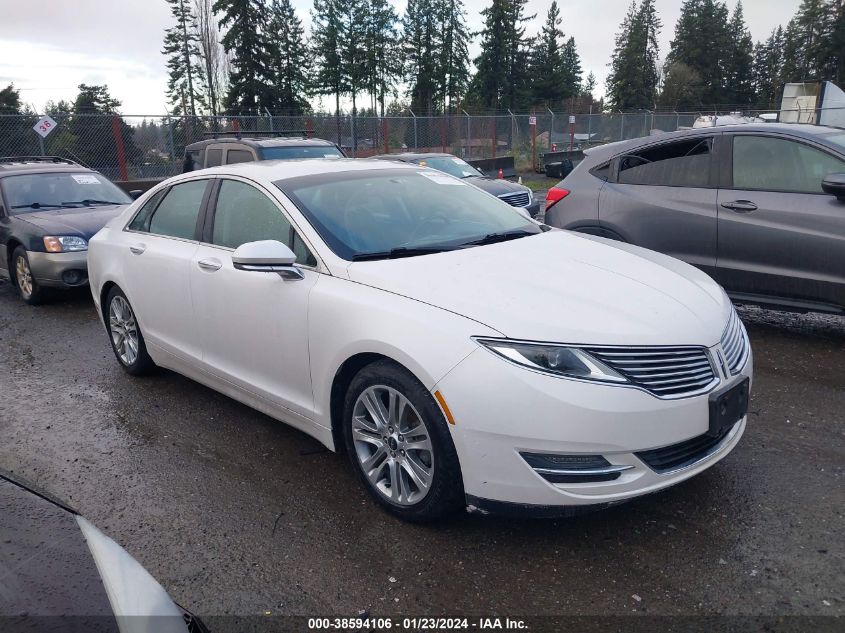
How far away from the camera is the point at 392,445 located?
3119 millimetres

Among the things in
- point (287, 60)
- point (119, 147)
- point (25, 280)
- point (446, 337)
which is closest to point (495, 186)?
point (25, 280)

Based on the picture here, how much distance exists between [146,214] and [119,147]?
1392cm

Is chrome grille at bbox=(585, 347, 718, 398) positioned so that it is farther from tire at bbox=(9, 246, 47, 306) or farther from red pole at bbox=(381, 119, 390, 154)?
red pole at bbox=(381, 119, 390, 154)

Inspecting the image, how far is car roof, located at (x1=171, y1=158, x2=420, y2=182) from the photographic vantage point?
4.10 meters

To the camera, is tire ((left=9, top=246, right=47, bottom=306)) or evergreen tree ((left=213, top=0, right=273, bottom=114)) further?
evergreen tree ((left=213, top=0, right=273, bottom=114))

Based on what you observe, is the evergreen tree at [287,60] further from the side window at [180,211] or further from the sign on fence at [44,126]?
the side window at [180,211]

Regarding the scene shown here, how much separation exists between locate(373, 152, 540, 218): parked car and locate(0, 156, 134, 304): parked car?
420 cm

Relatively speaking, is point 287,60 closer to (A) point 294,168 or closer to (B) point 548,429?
(A) point 294,168

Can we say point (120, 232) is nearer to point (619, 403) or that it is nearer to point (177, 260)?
point (177, 260)

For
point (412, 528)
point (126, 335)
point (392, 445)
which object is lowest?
point (412, 528)

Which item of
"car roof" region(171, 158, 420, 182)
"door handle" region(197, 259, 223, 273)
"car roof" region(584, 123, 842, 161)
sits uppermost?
"car roof" region(584, 123, 842, 161)

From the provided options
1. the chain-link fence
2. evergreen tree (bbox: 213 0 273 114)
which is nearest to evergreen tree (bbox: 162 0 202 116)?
evergreen tree (bbox: 213 0 273 114)

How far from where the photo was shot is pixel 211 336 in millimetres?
4145

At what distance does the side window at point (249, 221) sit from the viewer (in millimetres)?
3691
